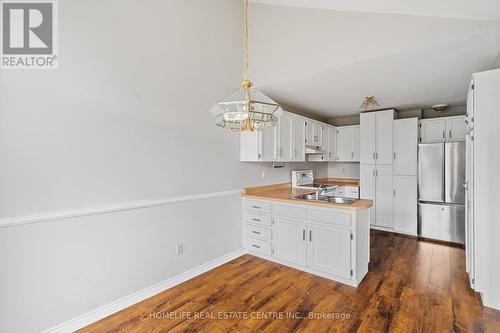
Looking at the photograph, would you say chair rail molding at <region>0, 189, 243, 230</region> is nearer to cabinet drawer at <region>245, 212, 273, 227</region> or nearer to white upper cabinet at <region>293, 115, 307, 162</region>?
cabinet drawer at <region>245, 212, 273, 227</region>

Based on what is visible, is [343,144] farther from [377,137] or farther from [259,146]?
[259,146]

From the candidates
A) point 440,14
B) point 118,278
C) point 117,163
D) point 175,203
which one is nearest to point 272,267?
point 175,203

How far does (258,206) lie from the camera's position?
3.32 m

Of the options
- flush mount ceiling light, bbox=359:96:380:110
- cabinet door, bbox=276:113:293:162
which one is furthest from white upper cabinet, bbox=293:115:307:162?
flush mount ceiling light, bbox=359:96:380:110

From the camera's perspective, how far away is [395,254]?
336cm

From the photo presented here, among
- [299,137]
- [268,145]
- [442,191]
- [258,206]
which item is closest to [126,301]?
[258,206]

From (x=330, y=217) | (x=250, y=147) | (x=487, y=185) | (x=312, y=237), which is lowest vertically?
(x=312, y=237)

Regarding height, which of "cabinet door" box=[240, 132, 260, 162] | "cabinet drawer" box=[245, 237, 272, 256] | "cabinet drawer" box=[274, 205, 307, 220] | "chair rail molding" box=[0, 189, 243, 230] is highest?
"cabinet door" box=[240, 132, 260, 162]

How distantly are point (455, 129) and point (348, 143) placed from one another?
1.89m

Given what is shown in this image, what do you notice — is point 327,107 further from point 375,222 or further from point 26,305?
point 26,305

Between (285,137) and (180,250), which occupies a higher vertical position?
(285,137)

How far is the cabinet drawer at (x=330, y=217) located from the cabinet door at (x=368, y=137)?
8.44 ft

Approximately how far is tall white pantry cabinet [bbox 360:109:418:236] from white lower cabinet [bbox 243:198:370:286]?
6.51ft

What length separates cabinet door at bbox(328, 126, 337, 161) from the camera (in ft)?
16.9
